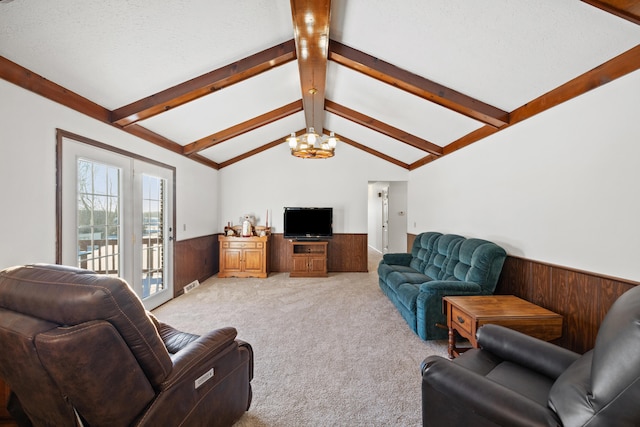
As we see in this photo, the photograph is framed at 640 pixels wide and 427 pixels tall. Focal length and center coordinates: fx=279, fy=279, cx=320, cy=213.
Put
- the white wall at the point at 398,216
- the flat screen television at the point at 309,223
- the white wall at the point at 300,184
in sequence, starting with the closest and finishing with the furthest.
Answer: the flat screen television at the point at 309,223, the white wall at the point at 300,184, the white wall at the point at 398,216

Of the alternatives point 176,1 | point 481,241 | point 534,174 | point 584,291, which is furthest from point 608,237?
point 176,1

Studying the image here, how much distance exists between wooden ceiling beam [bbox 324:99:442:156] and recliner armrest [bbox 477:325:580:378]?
339 centimetres

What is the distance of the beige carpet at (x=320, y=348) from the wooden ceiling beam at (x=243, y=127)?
94.7 inches

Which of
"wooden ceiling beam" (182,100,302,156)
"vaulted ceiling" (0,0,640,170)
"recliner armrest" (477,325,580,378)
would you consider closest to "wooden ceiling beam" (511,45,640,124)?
"vaulted ceiling" (0,0,640,170)

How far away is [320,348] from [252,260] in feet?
10.6

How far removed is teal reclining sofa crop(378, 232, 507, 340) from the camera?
9.22 ft

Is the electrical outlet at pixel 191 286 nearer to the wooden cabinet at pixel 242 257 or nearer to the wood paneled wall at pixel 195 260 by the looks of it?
the wood paneled wall at pixel 195 260

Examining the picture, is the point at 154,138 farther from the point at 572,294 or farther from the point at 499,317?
the point at 572,294

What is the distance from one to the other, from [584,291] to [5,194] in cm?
432

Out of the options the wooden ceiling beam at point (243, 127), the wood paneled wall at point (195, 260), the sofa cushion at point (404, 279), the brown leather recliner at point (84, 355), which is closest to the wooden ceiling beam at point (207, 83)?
the wooden ceiling beam at point (243, 127)

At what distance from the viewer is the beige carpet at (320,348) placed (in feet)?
6.17

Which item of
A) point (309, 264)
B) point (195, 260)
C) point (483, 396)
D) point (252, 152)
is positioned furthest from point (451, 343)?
A: point (252, 152)

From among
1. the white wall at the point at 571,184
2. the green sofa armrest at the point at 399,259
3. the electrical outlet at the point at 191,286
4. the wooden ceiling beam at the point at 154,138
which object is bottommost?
the electrical outlet at the point at 191,286

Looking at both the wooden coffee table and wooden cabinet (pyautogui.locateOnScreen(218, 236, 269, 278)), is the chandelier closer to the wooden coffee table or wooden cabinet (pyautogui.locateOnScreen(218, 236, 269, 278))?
wooden cabinet (pyautogui.locateOnScreen(218, 236, 269, 278))
